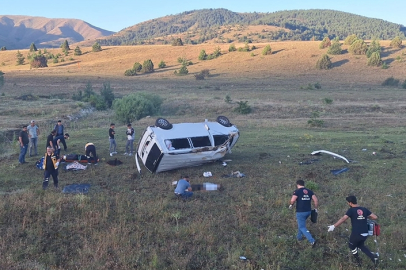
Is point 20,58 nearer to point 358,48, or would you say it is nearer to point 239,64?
point 239,64

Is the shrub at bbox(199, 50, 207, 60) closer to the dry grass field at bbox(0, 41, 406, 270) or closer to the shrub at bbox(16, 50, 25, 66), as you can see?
the shrub at bbox(16, 50, 25, 66)

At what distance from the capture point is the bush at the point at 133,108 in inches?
1184

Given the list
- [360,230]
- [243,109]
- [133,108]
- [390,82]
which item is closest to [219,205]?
[360,230]

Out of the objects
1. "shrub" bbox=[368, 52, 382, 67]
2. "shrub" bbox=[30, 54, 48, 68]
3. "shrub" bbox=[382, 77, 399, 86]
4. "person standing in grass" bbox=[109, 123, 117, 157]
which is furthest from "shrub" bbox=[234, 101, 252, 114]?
"shrub" bbox=[30, 54, 48, 68]

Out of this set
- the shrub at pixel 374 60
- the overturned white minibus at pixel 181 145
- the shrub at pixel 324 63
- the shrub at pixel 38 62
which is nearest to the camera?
the overturned white minibus at pixel 181 145

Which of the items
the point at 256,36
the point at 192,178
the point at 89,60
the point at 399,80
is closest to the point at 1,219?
the point at 192,178

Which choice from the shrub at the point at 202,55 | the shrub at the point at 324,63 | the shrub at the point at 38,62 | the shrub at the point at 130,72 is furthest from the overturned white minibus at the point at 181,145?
the shrub at the point at 38,62

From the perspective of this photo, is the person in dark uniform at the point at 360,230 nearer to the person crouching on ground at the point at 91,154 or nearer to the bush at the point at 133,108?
the person crouching on ground at the point at 91,154

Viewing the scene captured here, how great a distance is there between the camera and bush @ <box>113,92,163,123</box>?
3006 cm

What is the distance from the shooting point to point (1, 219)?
26.0 ft

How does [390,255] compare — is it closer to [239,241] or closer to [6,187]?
[239,241]

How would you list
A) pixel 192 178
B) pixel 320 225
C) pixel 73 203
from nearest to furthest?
pixel 320 225 → pixel 73 203 → pixel 192 178

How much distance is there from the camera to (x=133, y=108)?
3053 centimetres

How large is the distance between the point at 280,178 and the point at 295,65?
61.2m
